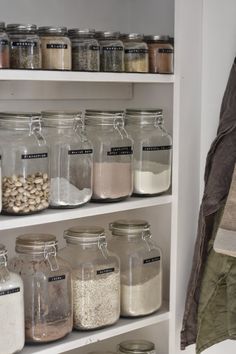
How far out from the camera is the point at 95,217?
2076mm

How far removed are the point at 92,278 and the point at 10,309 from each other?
0.83ft

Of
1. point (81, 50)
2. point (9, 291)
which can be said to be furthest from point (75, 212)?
point (81, 50)

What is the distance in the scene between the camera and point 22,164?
1.61 metres

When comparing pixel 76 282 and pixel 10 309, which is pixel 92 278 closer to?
pixel 76 282

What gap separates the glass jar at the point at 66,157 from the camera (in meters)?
1.70

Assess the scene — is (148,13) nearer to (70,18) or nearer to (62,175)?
(70,18)

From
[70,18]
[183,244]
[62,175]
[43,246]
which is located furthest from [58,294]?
[70,18]

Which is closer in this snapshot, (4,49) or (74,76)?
(4,49)

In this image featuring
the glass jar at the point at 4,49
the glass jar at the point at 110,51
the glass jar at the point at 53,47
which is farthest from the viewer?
the glass jar at the point at 110,51

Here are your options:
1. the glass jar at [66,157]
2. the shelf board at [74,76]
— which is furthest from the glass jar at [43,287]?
the shelf board at [74,76]

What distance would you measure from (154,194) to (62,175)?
0.30 meters

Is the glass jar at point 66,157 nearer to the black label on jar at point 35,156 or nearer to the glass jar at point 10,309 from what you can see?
the black label on jar at point 35,156

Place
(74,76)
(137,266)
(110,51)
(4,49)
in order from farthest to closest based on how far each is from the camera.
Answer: (137,266)
(110,51)
(74,76)
(4,49)

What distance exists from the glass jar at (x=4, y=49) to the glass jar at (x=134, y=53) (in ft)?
1.19
